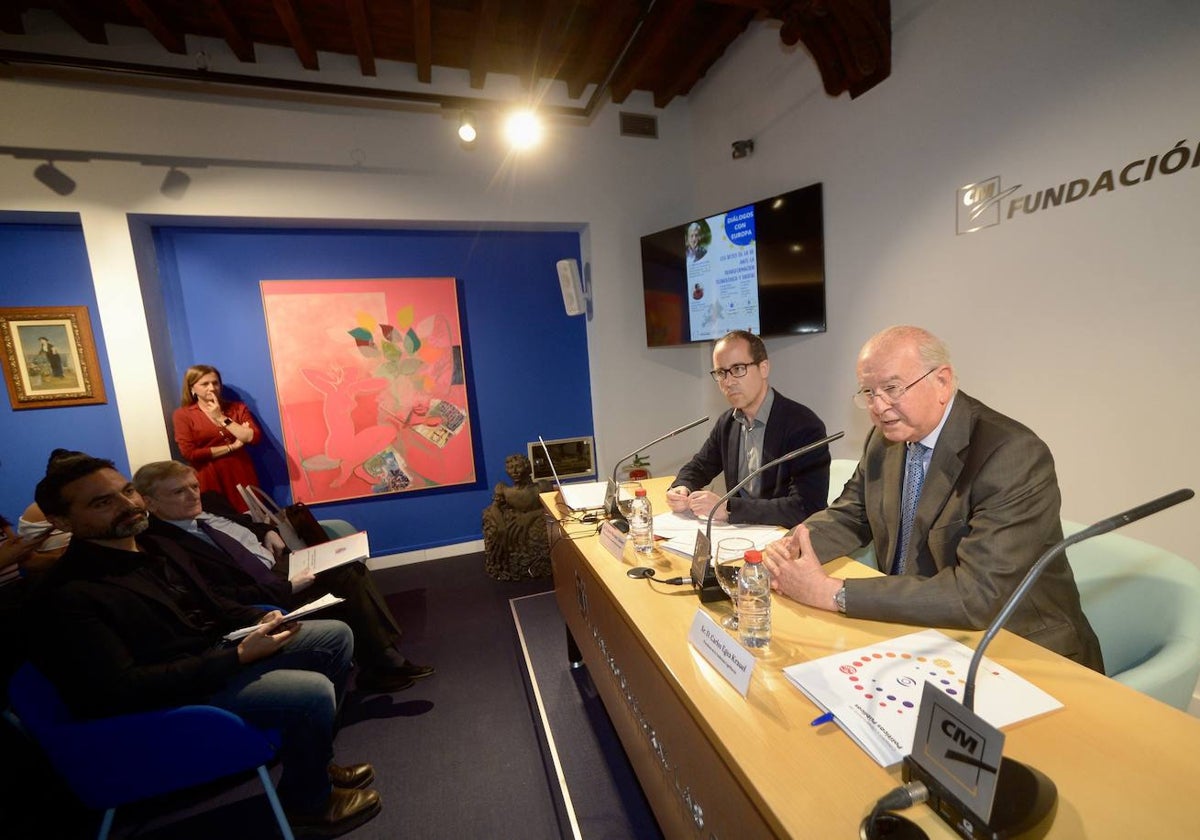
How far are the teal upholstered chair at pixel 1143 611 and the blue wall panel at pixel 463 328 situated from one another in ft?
10.6

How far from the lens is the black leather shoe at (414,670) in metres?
2.28

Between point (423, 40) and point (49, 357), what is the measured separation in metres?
2.85

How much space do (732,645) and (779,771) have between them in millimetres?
218

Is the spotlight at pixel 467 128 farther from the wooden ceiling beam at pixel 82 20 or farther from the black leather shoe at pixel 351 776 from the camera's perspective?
the black leather shoe at pixel 351 776

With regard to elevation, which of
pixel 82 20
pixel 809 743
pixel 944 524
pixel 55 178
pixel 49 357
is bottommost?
pixel 809 743

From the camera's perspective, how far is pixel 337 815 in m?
1.55

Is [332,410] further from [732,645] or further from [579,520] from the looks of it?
[732,645]

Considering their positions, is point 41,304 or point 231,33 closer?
point 231,33

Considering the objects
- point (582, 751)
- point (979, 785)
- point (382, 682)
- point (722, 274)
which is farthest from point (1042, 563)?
point (722, 274)

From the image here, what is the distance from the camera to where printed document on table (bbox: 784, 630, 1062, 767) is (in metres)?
0.71

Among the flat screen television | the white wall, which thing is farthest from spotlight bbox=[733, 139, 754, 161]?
the white wall

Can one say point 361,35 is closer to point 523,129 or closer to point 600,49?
point 523,129

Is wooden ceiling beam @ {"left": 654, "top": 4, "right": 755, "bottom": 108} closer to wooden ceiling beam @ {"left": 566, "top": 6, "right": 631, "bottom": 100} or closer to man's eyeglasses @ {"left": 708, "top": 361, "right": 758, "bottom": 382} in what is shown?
wooden ceiling beam @ {"left": 566, "top": 6, "right": 631, "bottom": 100}

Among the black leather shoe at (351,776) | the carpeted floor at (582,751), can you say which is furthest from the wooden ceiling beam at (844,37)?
the black leather shoe at (351,776)
